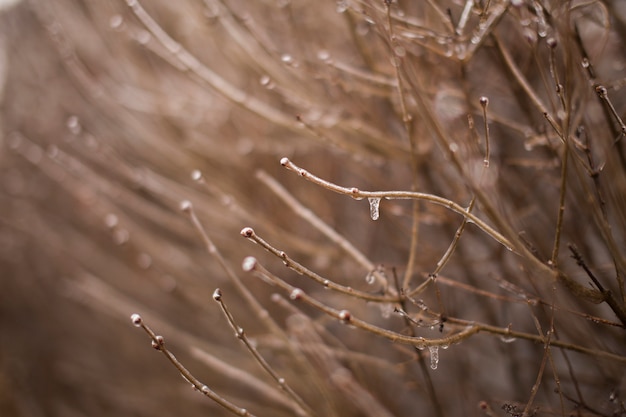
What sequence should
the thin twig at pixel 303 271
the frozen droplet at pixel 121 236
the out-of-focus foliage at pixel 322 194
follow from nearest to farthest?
the thin twig at pixel 303 271 → the out-of-focus foliage at pixel 322 194 → the frozen droplet at pixel 121 236

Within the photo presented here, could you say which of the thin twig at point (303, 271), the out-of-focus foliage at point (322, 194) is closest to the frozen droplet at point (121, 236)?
the out-of-focus foliage at point (322, 194)

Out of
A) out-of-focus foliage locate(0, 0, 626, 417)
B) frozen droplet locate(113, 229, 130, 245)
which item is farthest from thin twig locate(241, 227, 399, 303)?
frozen droplet locate(113, 229, 130, 245)

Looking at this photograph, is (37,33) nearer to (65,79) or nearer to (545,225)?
(65,79)

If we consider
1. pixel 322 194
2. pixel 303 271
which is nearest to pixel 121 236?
pixel 322 194

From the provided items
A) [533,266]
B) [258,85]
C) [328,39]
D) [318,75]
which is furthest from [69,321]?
[533,266]

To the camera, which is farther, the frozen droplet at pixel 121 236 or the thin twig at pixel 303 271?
the frozen droplet at pixel 121 236

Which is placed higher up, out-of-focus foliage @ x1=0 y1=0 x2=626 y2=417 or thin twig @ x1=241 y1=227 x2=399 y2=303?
out-of-focus foliage @ x1=0 y1=0 x2=626 y2=417

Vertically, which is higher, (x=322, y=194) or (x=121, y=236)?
(x=322, y=194)

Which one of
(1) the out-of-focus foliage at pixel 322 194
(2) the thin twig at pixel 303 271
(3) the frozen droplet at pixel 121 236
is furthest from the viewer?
(3) the frozen droplet at pixel 121 236

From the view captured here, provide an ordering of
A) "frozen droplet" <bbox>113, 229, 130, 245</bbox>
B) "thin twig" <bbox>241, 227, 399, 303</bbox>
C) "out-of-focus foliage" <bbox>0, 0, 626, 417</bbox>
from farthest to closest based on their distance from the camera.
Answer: "frozen droplet" <bbox>113, 229, 130, 245</bbox> < "out-of-focus foliage" <bbox>0, 0, 626, 417</bbox> < "thin twig" <bbox>241, 227, 399, 303</bbox>

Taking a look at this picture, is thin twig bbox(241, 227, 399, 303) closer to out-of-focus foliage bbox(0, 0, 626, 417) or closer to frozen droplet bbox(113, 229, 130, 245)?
out-of-focus foliage bbox(0, 0, 626, 417)

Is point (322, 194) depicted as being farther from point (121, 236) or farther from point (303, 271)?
point (303, 271)

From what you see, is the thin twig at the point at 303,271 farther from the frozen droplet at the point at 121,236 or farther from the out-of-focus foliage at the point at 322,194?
the frozen droplet at the point at 121,236
